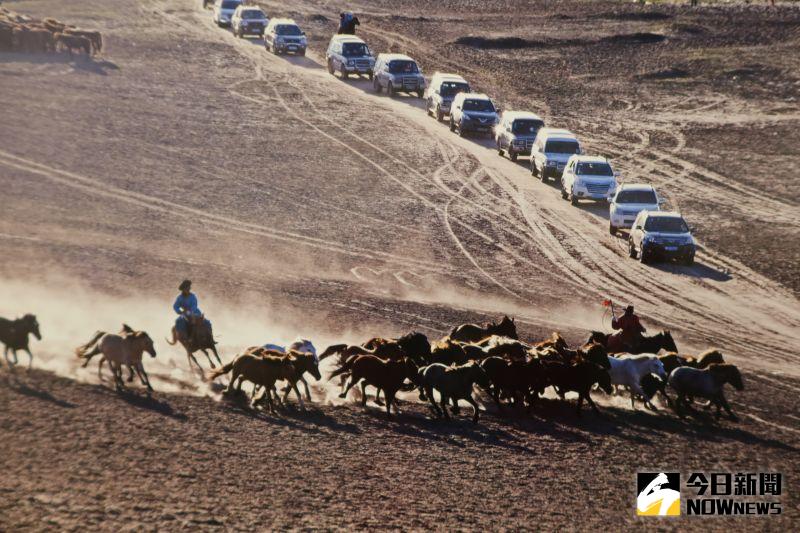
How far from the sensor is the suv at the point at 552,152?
151 feet

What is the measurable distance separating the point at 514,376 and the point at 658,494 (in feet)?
14.9

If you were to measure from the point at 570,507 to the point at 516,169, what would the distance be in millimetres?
30968

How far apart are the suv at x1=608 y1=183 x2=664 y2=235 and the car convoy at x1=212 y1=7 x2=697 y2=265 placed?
0.04 meters

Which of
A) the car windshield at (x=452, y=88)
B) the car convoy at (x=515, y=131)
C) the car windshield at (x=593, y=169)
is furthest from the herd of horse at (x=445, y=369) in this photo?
the car windshield at (x=452, y=88)

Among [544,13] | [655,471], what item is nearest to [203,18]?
[544,13]

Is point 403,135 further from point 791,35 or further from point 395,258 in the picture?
point 791,35

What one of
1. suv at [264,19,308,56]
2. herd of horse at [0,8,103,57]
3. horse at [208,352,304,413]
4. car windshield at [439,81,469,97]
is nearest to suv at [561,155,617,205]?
car windshield at [439,81,469,97]

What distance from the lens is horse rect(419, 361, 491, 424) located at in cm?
2267

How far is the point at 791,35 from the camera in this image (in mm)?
70312

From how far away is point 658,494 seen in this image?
19516 millimetres

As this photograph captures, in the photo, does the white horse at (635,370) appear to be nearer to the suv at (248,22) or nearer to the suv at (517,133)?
the suv at (517,133)

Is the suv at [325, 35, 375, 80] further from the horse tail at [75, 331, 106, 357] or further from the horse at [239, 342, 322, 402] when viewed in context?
the horse at [239, 342, 322, 402]

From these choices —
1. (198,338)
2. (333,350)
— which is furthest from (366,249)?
(198,338)

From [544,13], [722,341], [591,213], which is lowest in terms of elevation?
[722,341]
